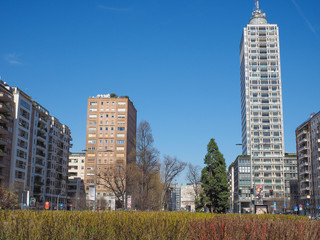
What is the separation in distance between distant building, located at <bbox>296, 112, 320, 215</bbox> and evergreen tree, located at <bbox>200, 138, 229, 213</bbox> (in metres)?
51.5

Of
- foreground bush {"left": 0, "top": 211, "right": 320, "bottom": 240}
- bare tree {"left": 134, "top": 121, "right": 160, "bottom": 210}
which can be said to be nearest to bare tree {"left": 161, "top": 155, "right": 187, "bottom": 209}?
bare tree {"left": 134, "top": 121, "right": 160, "bottom": 210}

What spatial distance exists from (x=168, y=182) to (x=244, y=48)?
86764 mm

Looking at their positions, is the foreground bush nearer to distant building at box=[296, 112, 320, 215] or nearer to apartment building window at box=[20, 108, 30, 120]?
apartment building window at box=[20, 108, 30, 120]

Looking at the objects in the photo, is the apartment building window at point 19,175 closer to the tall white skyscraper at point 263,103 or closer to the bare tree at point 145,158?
the bare tree at point 145,158

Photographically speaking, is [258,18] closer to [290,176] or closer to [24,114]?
[290,176]

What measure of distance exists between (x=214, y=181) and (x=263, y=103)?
3645 inches

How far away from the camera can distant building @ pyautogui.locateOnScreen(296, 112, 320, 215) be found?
96.4 metres

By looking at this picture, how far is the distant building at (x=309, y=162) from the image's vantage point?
96.4m

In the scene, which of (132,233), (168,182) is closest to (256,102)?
(168,182)

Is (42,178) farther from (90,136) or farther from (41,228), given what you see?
(41,228)

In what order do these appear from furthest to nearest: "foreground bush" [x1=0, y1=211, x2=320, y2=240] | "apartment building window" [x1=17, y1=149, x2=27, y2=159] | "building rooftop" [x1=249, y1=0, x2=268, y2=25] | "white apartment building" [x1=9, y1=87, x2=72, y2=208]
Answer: "building rooftop" [x1=249, y1=0, x2=268, y2=25] → "apartment building window" [x1=17, y1=149, x2=27, y2=159] → "white apartment building" [x1=9, y1=87, x2=72, y2=208] → "foreground bush" [x1=0, y1=211, x2=320, y2=240]

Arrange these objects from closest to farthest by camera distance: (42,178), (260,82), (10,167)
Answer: (10,167) → (42,178) → (260,82)

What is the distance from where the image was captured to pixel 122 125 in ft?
A: 429

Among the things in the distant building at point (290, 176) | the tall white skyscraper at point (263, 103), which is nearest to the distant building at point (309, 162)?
the tall white skyscraper at point (263, 103)
